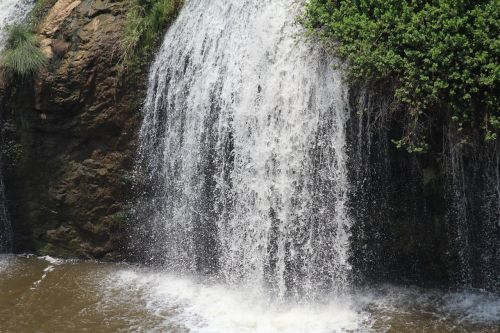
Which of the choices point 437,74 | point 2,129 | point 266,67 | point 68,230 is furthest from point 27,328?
point 437,74

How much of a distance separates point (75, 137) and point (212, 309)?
3.32 metres

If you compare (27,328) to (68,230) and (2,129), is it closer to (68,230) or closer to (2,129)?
(68,230)

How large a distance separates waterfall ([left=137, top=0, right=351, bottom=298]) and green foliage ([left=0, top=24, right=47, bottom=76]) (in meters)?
1.74

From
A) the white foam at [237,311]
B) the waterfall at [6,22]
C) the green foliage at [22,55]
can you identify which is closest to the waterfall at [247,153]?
the white foam at [237,311]

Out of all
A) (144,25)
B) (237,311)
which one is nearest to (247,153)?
(237,311)

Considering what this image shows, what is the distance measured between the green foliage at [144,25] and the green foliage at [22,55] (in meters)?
1.28

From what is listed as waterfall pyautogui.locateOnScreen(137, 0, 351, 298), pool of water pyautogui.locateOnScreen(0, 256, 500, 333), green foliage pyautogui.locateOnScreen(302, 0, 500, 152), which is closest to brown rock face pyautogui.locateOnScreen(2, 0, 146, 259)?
waterfall pyautogui.locateOnScreen(137, 0, 351, 298)

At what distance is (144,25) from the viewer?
801cm

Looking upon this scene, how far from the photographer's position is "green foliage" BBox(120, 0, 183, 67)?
790cm

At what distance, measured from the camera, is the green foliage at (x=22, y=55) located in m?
8.06

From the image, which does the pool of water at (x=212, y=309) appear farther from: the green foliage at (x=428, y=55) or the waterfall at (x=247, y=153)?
the green foliage at (x=428, y=55)

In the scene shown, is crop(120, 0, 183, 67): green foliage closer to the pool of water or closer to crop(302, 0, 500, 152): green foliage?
crop(302, 0, 500, 152): green foliage

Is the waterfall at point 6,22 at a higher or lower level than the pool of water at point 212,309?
higher

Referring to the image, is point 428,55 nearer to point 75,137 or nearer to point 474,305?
point 474,305
